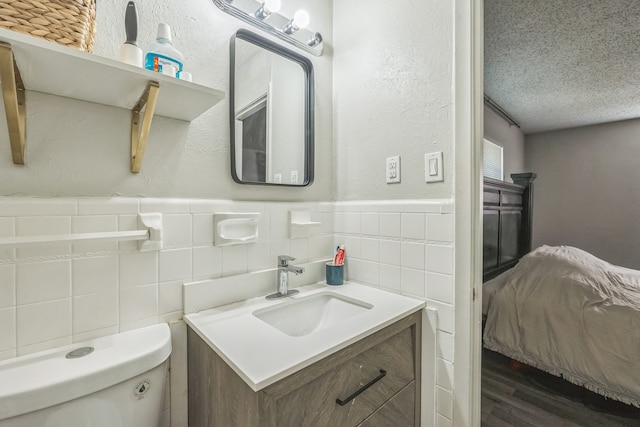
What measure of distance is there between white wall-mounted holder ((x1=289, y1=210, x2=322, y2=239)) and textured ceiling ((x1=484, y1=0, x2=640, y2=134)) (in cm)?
174

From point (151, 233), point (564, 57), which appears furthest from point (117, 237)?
point (564, 57)

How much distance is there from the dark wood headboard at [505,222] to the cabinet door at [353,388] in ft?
5.80

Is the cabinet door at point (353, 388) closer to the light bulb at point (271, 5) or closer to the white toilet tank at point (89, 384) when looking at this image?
the white toilet tank at point (89, 384)

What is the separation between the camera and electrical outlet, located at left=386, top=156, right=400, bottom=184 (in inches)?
42.1

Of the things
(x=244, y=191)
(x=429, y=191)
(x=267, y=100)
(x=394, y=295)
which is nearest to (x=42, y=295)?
(x=244, y=191)

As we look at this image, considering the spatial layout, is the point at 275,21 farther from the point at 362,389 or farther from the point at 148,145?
the point at 362,389

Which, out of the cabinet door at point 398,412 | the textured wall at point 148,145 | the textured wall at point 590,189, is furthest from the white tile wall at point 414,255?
the textured wall at point 590,189

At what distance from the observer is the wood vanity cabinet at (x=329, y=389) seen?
1.85 ft

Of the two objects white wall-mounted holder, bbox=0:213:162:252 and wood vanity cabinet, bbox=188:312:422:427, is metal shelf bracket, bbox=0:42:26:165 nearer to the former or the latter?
white wall-mounted holder, bbox=0:213:162:252

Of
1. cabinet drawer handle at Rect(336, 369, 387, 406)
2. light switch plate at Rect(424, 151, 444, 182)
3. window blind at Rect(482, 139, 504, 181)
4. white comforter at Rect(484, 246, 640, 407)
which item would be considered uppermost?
window blind at Rect(482, 139, 504, 181)

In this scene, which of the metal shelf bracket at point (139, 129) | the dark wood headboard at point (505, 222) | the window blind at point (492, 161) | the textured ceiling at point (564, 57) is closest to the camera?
the metal shelf bracket at point (139, 129)

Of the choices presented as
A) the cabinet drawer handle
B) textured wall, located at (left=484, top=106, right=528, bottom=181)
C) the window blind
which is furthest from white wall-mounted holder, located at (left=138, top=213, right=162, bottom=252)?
textured wall, located at (left=484, top=106, right=528, bottom=181)

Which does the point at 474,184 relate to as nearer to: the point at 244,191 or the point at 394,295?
the point at 394,295

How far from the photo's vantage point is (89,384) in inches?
22.1
